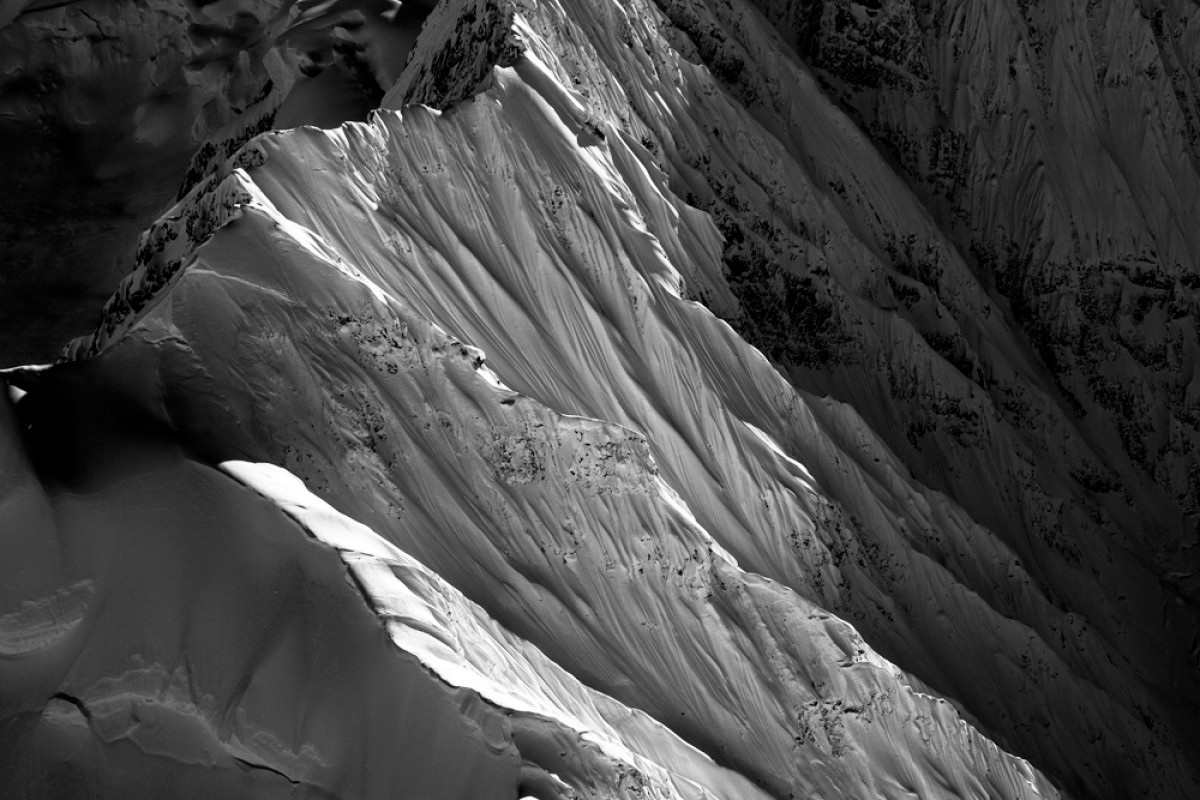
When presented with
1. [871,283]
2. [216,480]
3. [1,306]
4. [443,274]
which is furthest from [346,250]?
[1,306]

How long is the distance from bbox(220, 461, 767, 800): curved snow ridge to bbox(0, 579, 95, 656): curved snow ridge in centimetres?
188

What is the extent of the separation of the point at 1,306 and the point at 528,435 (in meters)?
21.3

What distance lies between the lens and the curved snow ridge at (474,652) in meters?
12.5

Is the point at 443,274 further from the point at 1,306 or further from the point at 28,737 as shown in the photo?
the point at 1,306

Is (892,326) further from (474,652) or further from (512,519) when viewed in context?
(474,652)

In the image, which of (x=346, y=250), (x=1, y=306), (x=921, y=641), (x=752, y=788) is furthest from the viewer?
(x=1, y=306)

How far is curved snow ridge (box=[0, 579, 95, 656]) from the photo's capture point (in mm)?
11734

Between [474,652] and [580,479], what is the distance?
397cm

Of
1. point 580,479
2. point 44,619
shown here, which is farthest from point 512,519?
point 44,619

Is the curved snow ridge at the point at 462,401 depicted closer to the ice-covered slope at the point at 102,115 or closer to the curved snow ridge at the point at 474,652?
the curved snow ridge at the point at 474,652

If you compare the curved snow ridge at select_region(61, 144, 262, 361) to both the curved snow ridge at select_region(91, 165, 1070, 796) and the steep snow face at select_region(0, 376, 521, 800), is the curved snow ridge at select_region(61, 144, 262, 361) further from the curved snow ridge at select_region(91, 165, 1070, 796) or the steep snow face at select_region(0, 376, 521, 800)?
the steep snow face at select_region(0, 376, 521, 800)

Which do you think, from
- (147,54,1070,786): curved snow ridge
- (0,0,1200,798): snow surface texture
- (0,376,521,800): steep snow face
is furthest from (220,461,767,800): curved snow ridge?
(147,54,1070,786): curved snow ridge

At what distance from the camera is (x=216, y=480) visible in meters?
13.0

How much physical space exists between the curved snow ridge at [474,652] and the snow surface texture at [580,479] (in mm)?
59
